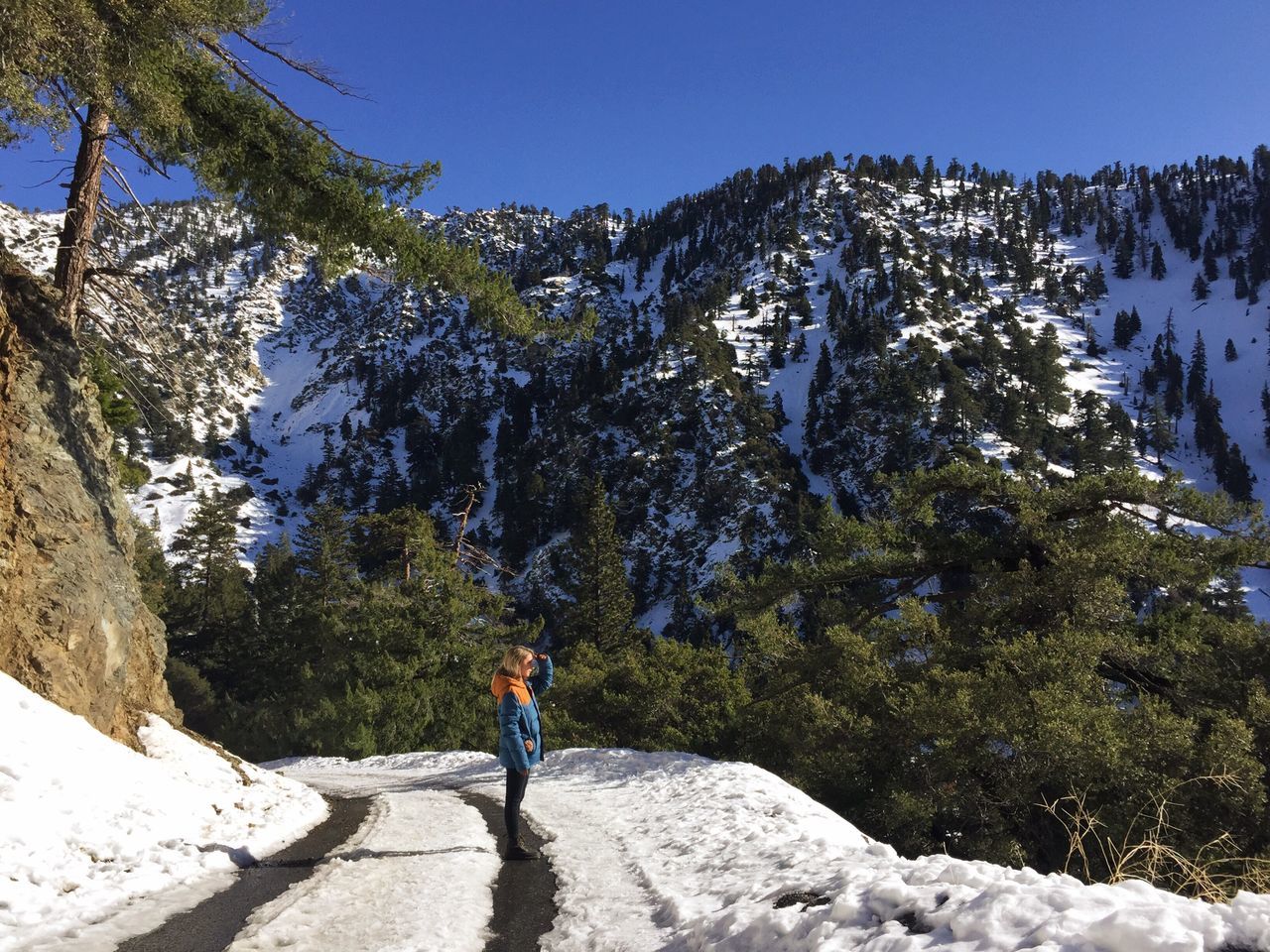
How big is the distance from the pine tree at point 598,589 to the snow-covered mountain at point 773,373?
57.0 feet

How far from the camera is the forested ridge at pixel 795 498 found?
31.4 feet

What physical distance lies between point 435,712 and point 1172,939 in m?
23.5

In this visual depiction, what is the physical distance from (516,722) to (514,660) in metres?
0.53

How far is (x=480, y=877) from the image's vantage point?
17.2 ft

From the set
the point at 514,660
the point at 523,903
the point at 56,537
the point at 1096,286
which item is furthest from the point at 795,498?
the point at 1096,286

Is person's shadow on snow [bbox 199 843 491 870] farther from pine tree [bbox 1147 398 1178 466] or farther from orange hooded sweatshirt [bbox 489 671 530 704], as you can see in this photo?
pine tree [bbox 1147 398 1178 466]

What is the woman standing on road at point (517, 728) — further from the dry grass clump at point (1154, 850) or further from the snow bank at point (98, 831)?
the dry grass clump at point (1154, 850)

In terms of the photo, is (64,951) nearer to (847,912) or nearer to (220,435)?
(847,912)

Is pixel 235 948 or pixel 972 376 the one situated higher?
pixel 972 376

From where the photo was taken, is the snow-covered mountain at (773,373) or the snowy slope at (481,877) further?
the snow-covered mountain at (773,373)

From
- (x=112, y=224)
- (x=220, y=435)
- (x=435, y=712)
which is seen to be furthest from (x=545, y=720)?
(x=220, y=435)

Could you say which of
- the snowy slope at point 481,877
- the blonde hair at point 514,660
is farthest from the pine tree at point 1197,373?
the blonde hair at point 514,660

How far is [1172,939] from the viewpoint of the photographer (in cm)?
207

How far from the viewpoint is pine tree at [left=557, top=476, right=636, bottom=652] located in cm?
3731
